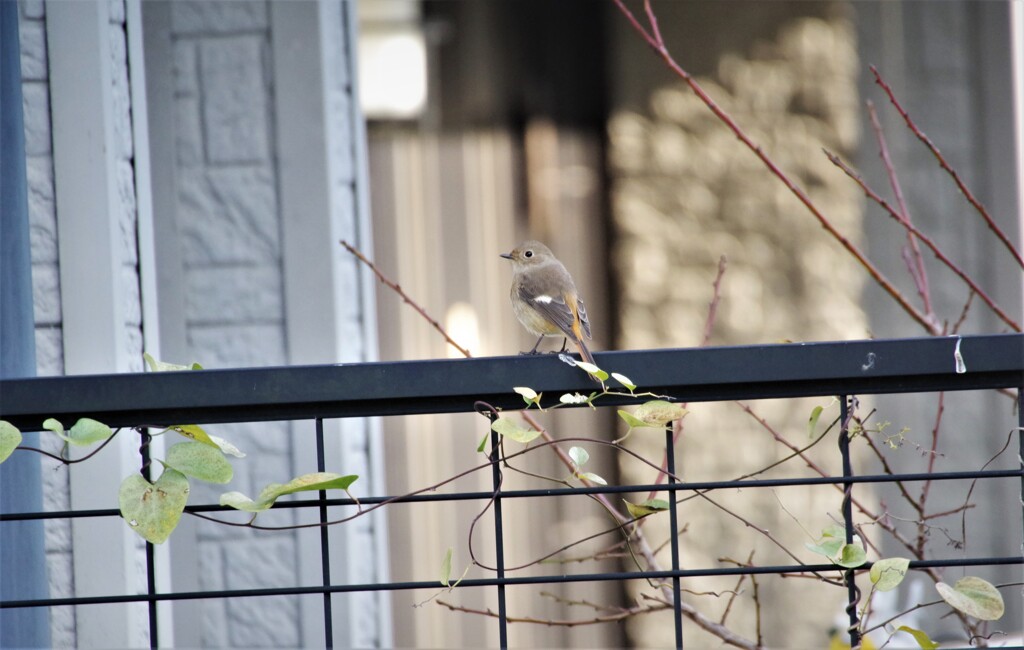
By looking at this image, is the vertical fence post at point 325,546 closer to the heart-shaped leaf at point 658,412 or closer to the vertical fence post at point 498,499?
the vertical fence post at point 498,499

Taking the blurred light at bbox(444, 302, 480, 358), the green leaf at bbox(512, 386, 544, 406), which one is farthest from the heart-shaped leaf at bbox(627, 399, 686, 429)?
the blurred light at bbox(444, 302, 480, 358)

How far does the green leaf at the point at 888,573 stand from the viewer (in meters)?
1.40

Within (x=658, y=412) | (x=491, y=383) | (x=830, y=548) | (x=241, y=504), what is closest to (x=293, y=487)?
(x=241, y=504)

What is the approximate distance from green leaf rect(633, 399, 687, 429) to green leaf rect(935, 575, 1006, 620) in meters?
0.47

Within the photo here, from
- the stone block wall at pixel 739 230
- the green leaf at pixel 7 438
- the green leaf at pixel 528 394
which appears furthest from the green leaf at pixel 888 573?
the stone block wall at pixel 739 230

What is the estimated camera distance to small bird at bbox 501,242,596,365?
8.66 feet

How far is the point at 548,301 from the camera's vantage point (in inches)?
107

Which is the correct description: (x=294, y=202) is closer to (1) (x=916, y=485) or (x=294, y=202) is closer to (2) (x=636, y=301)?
(2) (x=636, y=301)

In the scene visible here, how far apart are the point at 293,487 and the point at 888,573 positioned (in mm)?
890

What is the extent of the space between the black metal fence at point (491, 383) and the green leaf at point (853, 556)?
79 mm

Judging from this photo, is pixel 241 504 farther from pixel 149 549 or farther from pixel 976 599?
pixel 976 599

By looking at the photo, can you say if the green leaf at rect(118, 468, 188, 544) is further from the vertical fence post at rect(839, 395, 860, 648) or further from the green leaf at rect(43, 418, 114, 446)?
the vertical fence post at rect(839, 395, 860, 648)

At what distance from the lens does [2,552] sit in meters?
1.75

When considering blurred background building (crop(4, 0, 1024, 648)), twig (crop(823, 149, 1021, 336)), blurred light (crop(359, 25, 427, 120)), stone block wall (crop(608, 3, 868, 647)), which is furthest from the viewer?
blurred light (crop(359, 25, 427, 120))
